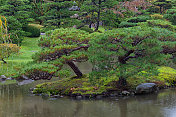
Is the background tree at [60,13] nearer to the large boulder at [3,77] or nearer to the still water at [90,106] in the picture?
the large boulder at [3,77]

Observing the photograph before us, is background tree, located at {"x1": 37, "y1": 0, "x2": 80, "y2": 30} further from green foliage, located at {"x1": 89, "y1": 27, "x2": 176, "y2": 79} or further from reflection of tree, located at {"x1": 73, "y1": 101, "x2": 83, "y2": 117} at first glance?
reflection of tree, located at {"x1": 73, "y1": 101, "x2": 83, "y2": 117}

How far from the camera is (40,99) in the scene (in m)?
14.0

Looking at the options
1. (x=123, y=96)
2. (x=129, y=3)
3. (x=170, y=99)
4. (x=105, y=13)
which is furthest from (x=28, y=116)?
(x=129, y=3)

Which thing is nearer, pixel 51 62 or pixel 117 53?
pixel 117 53

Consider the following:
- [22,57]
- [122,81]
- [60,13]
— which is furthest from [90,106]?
[60,13]

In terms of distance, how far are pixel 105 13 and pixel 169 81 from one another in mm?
17416

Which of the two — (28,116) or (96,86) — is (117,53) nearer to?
(96,86)

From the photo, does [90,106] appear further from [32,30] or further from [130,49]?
[32,30]

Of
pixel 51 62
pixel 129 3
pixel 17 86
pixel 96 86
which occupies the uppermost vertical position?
pixel 129 3

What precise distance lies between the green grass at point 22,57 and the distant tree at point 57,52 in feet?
13.3

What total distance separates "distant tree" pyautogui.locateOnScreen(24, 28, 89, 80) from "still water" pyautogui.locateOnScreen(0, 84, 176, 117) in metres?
1.54

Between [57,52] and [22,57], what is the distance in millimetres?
11998

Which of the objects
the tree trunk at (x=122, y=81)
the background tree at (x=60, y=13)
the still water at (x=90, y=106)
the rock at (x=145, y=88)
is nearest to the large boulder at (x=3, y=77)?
the still water at (x=90, y=106)

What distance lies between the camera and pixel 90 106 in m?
12.6
